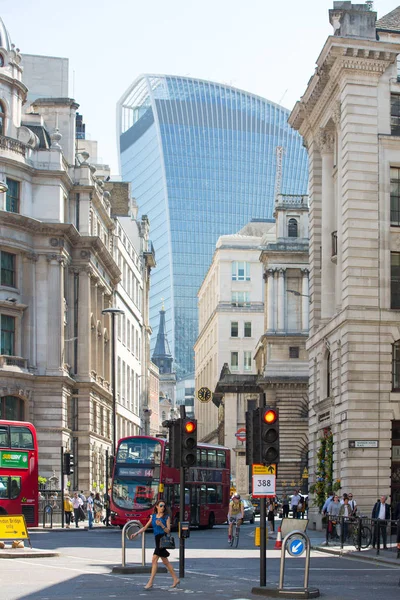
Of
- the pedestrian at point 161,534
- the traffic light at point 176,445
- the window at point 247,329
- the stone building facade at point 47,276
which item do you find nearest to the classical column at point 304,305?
the stone building facade at point 47,276

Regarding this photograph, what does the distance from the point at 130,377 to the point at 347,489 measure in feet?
199

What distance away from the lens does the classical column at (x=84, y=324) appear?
75.4 m

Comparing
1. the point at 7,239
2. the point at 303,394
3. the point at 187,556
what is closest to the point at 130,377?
the point at 303,394

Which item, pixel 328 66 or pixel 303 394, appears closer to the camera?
pixel 328 66

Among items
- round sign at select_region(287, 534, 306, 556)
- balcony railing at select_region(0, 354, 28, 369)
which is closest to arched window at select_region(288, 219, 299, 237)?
balcony railing at select_region(0, 354, 28, 369)

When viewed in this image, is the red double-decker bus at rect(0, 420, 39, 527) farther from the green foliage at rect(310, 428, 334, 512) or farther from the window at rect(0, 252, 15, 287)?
the window at rect(0, 252, 15, 287)

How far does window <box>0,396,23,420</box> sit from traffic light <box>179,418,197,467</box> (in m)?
42.4

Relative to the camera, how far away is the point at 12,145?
6881 cm

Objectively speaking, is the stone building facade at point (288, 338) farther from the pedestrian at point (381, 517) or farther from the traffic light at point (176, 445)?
the traffic light at point (176, 445)

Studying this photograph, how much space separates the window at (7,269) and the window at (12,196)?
2714 mm

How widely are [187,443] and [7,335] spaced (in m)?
45.0

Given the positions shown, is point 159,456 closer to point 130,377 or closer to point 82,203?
point 82,203

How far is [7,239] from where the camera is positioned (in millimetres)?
67500

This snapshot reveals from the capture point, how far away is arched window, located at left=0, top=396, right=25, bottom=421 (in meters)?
66.2
